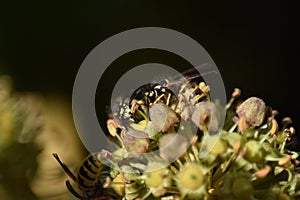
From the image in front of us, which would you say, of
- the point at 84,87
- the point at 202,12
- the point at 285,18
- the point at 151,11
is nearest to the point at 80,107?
the point at 84,87

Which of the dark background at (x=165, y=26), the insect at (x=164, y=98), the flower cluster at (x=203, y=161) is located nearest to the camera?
the flower cluster at (x=203, y=161)

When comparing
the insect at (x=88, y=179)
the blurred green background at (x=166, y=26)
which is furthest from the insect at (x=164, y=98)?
the blurred green background at (x=166, y=26)

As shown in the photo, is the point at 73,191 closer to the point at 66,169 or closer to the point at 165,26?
the point at 66,169

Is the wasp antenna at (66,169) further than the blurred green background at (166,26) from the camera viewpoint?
No

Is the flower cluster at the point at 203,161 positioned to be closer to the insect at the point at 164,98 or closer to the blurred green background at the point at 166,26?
the insect at the point at 164,98

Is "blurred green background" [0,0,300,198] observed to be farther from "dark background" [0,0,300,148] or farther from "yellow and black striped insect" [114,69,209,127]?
A: "yellow and black striped insect" [114,69,209,127]

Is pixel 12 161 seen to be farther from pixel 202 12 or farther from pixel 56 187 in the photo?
pixel 202 12

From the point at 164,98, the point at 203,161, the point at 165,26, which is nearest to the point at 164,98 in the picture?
the point at 164,98

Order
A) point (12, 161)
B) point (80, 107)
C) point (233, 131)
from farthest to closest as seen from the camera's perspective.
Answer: point (80, 107) < point (233, 131) < point (12, 161)
